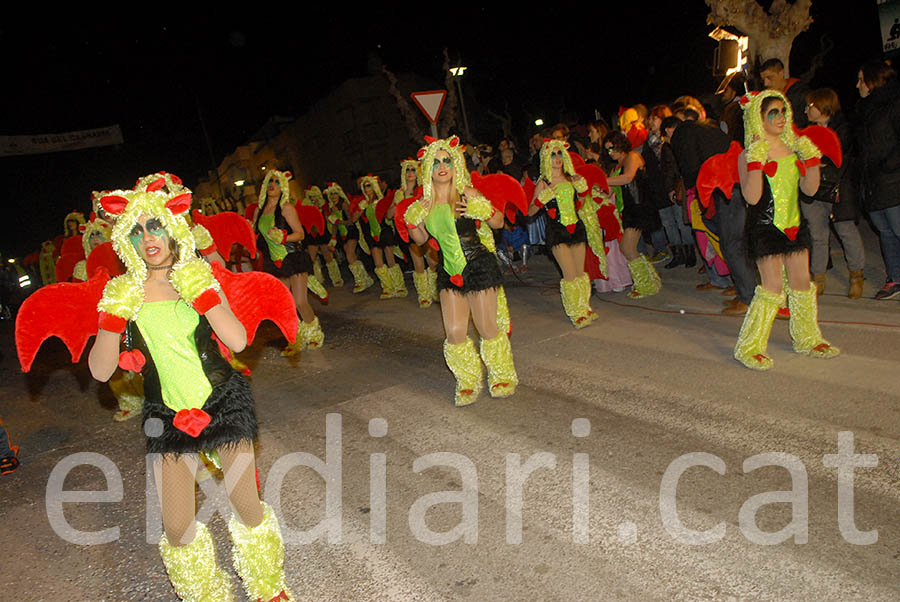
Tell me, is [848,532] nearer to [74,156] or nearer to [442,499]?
[442,499]

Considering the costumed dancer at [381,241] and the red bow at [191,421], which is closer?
the red bow at [191,421]

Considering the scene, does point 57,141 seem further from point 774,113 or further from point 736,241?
point 774,113

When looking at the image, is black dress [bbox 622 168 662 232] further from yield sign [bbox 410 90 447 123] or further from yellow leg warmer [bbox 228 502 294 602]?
yellow leg warmer [bbox 228 502 294 602]

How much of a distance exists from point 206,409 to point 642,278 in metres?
6.27

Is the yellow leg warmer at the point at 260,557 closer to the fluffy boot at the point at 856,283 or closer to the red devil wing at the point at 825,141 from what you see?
the red devil wing at the point at 825,141

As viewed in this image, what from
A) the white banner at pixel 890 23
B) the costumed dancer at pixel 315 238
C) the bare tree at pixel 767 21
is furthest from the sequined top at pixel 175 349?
the white banner at pixel 890 23

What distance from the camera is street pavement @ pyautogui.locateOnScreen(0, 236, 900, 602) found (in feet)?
9.95

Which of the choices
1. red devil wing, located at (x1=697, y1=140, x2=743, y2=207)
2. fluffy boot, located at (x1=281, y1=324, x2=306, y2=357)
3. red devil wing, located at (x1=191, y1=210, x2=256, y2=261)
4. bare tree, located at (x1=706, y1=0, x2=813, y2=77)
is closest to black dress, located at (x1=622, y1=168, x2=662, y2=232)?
red devil wing, located at (x1=697, y1=140, x2=743, y2=207)

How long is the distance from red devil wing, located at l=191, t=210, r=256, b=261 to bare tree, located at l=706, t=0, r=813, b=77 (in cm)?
1067

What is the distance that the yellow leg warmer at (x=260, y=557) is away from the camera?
296 cm

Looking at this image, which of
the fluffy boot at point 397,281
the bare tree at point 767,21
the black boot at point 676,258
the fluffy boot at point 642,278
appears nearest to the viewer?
the fluffy boot at point 642,278

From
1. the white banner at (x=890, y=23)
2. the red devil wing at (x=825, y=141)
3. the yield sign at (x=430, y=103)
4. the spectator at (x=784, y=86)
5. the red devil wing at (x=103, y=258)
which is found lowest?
the red devil wing at (x=103, y=258)

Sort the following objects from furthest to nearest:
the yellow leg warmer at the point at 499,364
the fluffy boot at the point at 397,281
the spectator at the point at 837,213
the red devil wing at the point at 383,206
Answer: the fluffy boot at the point at 397,281
the red devil wing at the point at 383,206
the spectator at the point at 837,213
the yellow leg warmer at the point at 499,364

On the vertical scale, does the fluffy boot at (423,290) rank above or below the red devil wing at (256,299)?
below
